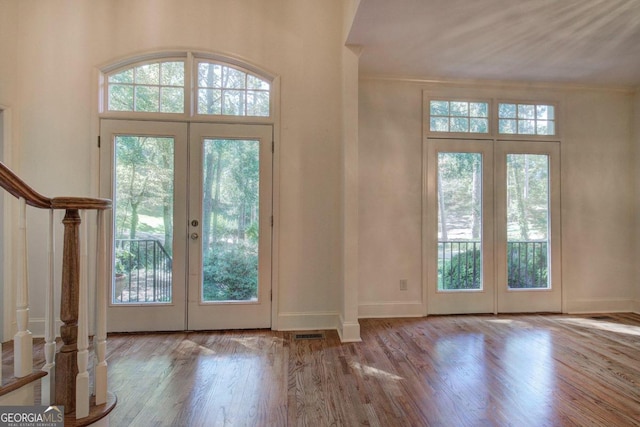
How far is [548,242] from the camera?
3617mm

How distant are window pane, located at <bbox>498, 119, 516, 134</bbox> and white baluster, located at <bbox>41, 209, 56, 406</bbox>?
423 centimetres

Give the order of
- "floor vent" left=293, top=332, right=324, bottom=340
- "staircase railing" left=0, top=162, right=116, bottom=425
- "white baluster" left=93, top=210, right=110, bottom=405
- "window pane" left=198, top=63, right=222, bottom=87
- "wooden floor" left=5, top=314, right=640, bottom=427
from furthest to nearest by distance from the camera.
Answer: 1. "window pane" left=198, top=63, right=222, bottom=87
2. "floor vent" left=293, top=332, right=324, bottom=340
3. "wooden floor" left=5, top=314, right=640, bottom=427
4. "white baluster" left=93, top=210, right=110, bottom=405
5. "staircase railing" left=0, top=162, right=116, bottom=425

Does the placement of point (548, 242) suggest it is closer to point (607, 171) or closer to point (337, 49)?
point (607, 171)

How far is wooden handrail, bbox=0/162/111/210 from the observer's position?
1268 mm

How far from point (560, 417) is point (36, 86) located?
4877 millimetres

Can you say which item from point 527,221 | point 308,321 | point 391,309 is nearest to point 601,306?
point 527,221

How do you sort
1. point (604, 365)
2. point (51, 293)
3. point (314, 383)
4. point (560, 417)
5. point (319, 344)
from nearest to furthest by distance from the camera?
point (51, 293)
point (560, 417)
point (314, 383)
point (604, 365)
point (319, 344)

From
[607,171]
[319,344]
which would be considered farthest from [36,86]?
[607,171]

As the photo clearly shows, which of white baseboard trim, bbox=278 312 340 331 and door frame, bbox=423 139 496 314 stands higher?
door frame, bbox=423 139 496 314

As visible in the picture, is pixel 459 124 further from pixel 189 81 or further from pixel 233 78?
pixel 189 81

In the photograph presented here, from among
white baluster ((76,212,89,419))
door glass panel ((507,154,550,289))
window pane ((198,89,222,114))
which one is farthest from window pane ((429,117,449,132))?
white baluster ((76,212,89,419))

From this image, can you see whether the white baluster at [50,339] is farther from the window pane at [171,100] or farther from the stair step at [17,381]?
the window pane at [171,100]

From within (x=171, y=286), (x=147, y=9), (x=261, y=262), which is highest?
(x=147, y=9)

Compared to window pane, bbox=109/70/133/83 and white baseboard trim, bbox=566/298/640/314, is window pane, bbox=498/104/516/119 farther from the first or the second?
window pane, bbox=109/70/133/83
